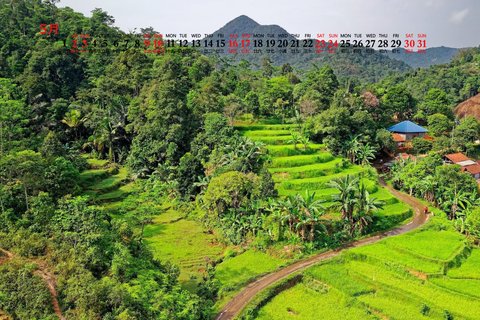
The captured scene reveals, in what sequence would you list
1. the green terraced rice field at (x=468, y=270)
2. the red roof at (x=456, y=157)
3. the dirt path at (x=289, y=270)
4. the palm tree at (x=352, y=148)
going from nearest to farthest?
the dirt path at (x=289, y=270) → the green terraced rice field at (x=468, y=270) → the palm tree at (x=352, y=148) → the red roof at (x=456, y=157)

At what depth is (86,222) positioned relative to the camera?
20703 mm

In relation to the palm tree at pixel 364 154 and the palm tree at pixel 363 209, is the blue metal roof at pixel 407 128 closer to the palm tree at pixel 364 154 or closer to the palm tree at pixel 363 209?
the palm tree at pixel 364 154

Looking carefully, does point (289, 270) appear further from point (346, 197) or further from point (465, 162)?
point (465, 162)

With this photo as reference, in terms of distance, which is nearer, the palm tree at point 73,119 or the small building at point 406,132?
the palm tree at point 73,119

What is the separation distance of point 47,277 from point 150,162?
23.4m

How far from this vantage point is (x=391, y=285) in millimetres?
24125

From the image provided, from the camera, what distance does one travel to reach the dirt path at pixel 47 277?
17.1m

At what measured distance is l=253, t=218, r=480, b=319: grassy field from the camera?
22297 millimetres

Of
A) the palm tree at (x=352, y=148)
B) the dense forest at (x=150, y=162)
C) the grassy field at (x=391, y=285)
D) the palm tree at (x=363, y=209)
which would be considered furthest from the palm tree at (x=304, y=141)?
the grassy field at (x=391, y=285)

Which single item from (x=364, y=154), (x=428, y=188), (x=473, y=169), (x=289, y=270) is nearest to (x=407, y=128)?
(x=473, y=169)

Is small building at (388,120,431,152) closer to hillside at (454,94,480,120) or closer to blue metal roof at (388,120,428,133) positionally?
blue metal roof at (388,120,428,133)

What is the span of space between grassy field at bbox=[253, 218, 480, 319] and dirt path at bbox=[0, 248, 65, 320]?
10359mm

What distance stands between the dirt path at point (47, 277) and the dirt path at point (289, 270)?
26.7 feet

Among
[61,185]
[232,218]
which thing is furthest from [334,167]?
[61,185]
